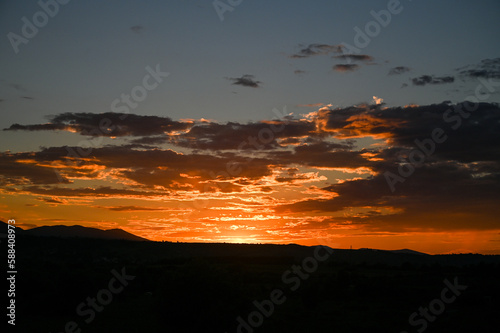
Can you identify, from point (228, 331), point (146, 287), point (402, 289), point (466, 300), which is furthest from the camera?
point (146, 287)

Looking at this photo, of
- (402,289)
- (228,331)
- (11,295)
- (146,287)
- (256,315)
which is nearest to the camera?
(228,331)

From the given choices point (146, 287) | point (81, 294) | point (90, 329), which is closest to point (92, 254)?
point (146, 287)

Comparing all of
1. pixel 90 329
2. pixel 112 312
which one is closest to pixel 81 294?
pixel 112 312

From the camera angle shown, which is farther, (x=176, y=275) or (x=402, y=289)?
(x=402, y=289)

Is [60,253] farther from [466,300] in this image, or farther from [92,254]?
[466,300]

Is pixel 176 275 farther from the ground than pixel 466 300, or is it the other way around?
pixel 176 275

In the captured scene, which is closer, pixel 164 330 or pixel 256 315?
pixel 164 330

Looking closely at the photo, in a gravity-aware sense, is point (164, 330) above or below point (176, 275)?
below

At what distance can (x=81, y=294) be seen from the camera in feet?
117

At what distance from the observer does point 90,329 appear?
27516mm

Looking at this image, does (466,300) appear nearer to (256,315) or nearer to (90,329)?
(256,315)

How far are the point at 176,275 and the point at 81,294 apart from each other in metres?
14.8

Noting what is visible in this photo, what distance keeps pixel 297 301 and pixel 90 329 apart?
1792cm

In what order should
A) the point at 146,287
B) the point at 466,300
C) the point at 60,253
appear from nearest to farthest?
the point at 466,300 < the point at 146,287 < the point at 60,253
